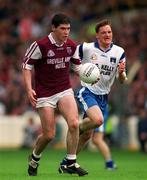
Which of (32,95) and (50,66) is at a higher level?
(50,66)

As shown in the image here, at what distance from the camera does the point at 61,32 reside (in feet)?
43.8

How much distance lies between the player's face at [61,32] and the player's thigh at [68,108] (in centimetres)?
90

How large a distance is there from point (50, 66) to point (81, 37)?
55.3 ft

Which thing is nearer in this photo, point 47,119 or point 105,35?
point 47,119

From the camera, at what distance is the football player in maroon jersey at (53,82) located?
1335 cm

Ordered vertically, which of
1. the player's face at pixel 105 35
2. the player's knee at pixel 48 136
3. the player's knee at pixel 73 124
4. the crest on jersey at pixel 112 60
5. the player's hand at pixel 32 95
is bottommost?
the player's knee at pixel 48 136

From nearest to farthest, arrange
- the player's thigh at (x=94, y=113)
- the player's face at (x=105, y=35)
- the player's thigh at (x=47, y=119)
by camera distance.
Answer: the player's thigh at (x=47, y=119) < the player's thigh at (x=94, y=113) < the player's face at (x=105, y=35)

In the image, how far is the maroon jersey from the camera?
44.1ft

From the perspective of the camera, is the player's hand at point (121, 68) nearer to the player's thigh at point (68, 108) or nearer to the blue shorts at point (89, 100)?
the blue shorts at point (89, 100)

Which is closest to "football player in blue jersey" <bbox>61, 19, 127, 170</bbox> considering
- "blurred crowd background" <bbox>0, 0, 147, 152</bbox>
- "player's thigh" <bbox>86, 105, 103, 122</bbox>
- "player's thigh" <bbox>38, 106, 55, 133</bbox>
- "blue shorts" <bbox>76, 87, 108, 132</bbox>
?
"blue shorts" <bbox>76, 87, 108, 132</bbox>

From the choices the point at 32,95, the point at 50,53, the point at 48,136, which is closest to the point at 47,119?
the point at 48,136

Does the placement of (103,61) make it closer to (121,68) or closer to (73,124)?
(121,68)

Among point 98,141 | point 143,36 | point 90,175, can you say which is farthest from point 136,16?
point 90,175

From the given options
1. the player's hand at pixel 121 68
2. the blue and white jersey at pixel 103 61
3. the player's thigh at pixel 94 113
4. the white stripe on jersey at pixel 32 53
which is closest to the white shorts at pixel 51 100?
the white stripe on jersey at pixel 32 53
